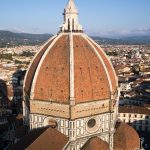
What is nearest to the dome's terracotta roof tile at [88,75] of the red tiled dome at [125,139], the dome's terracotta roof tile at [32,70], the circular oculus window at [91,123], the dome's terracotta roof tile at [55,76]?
the dome's terracotta roof tile at [55,76]

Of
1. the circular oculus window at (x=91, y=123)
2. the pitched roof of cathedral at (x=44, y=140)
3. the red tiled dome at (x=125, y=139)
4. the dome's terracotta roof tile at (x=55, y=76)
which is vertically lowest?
the red tiled dome at (x=125, y=139)

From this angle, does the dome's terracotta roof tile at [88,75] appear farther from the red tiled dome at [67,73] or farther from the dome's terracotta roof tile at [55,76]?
A: the dome's terracotta roof tile at [55,76]

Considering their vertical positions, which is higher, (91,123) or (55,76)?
(55,76)

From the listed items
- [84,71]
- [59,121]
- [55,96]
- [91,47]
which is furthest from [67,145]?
[91,47]

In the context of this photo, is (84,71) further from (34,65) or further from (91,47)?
(34,65)

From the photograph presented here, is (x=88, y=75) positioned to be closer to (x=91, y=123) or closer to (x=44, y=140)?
(x=91, y=123)

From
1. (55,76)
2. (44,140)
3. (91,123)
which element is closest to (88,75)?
(55,76)
